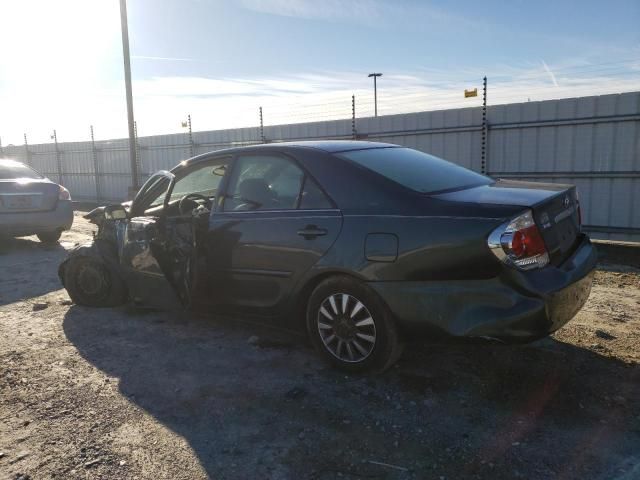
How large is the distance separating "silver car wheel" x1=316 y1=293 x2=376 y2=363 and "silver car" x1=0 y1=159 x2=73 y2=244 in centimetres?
660

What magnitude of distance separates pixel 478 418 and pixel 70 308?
13.5ft

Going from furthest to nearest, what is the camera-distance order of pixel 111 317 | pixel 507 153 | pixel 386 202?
pixel 507 153, pixel 111 317, pixel 386 202

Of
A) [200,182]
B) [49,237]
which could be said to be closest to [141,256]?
[200,182]

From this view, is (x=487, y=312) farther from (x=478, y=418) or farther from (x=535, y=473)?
(x=535, y=473)

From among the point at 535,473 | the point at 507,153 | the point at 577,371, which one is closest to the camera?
the point at 535,473

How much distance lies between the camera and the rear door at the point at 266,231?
3504mm

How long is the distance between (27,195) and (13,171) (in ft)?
1.93

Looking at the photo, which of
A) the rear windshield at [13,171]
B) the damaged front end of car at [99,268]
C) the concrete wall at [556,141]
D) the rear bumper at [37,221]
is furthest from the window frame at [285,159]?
the concrete wall at [556,141]

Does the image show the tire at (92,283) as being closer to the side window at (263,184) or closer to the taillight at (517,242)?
the side window at (263,184)

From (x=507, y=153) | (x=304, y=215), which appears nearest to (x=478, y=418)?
(x=304, y=215)

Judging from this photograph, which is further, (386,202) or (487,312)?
(386,202)

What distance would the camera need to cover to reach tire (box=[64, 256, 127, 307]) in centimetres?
504

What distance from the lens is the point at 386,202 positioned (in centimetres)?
322

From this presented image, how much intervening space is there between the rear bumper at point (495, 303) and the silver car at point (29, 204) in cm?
707
